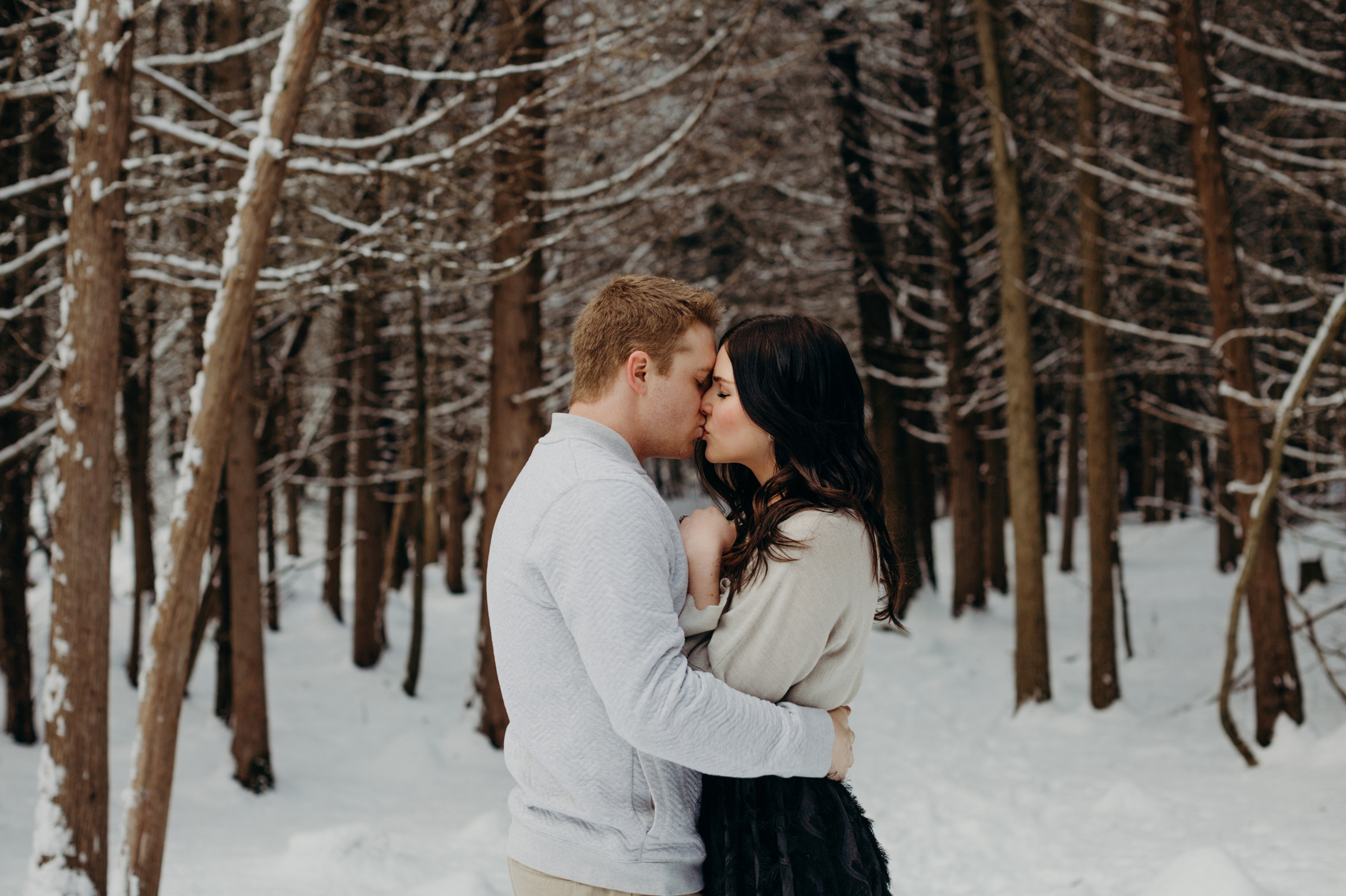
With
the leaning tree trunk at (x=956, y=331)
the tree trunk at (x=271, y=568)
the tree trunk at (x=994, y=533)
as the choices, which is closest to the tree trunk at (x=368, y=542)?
the tree trunk at (x=271, y=568)

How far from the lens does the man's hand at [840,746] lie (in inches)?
74.7

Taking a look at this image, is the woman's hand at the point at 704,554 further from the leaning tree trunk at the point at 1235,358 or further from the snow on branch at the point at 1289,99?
the snow on branch at the point at 1289,99

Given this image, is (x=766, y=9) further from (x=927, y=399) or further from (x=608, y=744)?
(x=608, y=744)

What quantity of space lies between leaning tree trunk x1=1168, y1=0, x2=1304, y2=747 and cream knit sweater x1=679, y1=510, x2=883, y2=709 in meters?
6.84

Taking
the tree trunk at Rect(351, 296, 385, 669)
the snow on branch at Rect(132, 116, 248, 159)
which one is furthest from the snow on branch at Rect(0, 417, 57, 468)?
the tree trunk at Rect(351, 296, 385, 669)

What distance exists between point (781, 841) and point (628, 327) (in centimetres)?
101

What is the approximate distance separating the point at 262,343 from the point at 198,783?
5703 millimetres

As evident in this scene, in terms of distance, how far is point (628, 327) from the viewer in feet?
6.32

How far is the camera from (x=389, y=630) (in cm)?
1512

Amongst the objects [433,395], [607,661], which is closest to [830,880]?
[607,661]

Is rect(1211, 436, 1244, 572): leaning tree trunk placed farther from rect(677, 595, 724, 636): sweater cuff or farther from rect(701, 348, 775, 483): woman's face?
rect(677, 595, 724, 636): sweater cuff

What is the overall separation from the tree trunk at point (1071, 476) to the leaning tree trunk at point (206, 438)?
600 inches

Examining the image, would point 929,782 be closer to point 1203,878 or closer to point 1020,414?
point 1203,878

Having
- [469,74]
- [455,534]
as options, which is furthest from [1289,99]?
[455,534]
